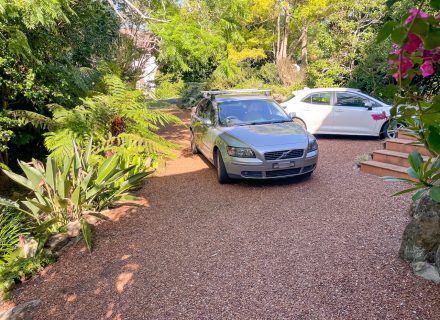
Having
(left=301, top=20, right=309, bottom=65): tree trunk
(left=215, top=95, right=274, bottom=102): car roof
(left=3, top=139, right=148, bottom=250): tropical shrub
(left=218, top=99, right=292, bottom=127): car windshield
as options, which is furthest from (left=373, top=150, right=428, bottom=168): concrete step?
(left=301, top=20, right=309, bottom=65): tree trunk

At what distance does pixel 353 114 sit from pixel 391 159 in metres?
3.47

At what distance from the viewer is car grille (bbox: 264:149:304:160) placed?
18.7ft

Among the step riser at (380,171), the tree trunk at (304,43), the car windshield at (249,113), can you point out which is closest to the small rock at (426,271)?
the step riser at (380,171)

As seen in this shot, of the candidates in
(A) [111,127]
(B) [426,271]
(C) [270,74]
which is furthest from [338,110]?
(C) [270,74]

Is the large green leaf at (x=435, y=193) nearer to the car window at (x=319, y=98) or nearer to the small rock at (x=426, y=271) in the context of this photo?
the small rock at (x=426, y=271)

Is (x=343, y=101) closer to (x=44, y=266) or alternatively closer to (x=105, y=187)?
(x=105, y=187)

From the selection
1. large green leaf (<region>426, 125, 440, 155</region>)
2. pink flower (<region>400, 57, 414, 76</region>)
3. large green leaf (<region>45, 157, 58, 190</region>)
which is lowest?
large green leaf (<region>45, 157, 58, 190</region>)

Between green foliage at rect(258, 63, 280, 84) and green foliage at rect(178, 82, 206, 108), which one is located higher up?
green foliage at rect(258, 63, 280, 84)

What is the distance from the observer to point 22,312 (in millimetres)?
3086

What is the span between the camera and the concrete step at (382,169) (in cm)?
607

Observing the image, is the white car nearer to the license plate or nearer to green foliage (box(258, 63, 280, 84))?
the license plate

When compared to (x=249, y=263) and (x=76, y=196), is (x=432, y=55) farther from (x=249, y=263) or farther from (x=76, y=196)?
(x=76, y=196)

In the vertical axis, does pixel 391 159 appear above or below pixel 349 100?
below

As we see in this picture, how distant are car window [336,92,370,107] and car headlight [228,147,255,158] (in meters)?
5.40
